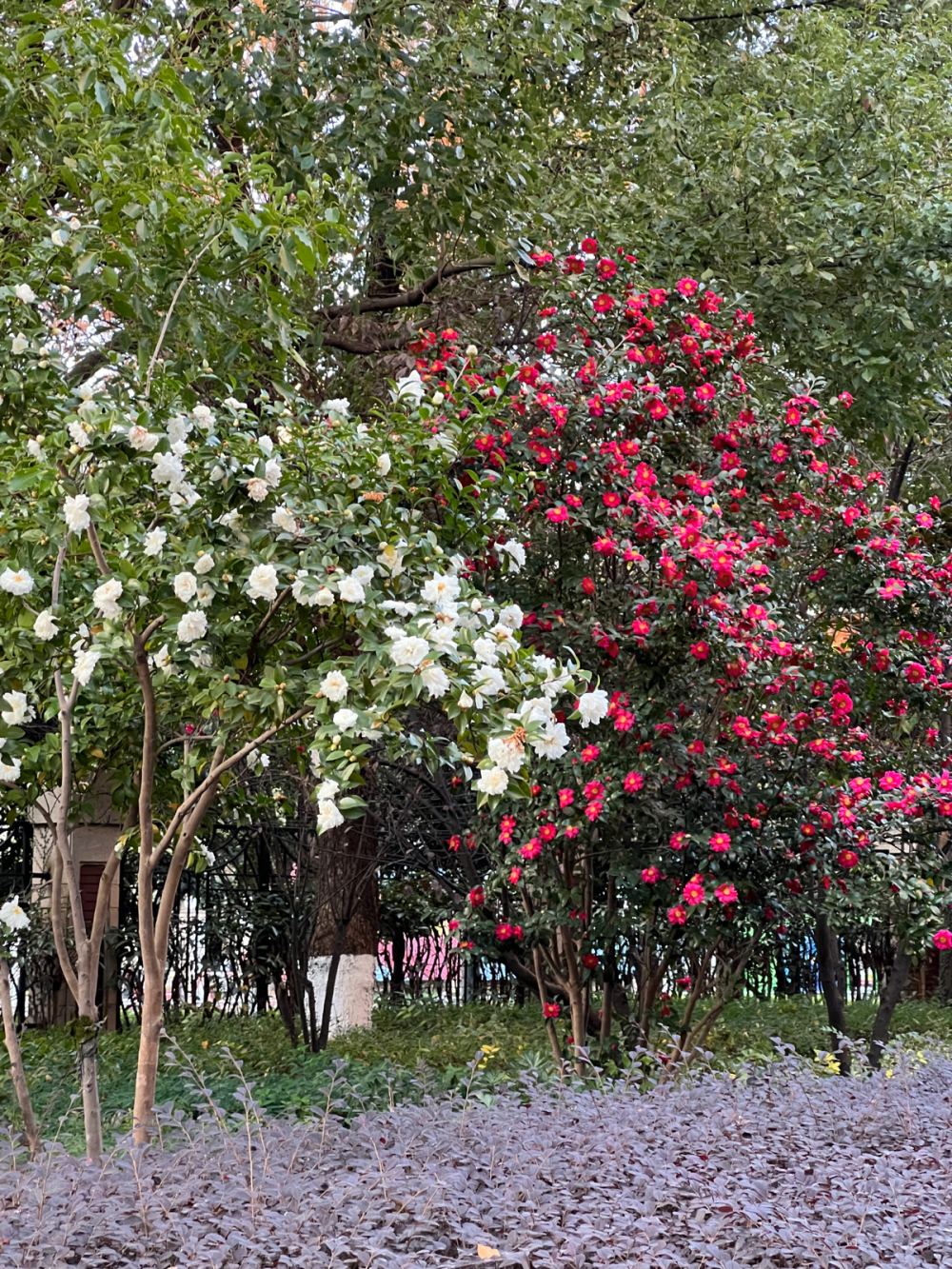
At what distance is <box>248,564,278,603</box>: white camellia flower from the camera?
3002 mm

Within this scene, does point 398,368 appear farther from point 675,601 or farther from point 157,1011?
point 157,1011

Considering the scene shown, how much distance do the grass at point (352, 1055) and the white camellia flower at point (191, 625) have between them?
108 cm

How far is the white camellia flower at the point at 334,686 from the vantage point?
2.92m

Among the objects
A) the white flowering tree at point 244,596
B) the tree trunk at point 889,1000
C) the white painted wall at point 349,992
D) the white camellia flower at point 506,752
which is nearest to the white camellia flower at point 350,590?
the white flowering tree at point 244,596

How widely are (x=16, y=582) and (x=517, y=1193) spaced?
1.94 metres

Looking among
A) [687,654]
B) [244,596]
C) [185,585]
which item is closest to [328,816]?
[185,585]

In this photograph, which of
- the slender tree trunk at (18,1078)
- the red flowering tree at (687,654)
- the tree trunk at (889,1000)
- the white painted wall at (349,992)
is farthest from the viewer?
the white painted wall at (349,992)

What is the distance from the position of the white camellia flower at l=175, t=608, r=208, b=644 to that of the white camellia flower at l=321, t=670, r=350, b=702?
356mm

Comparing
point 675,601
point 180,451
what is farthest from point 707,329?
point 180,451

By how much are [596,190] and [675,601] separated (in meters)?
2.78

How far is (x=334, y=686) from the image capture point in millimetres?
2924

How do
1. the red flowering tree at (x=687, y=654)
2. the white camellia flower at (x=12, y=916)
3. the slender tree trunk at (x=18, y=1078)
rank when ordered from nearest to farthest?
the slender tree trunk at (x=18, y=1078)
the white camellia flower at (x=12, y=916)
the red flowering tree at (x=687, y=654)

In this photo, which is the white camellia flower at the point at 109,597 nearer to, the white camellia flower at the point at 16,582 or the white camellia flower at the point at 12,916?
the white camellia flower at the point at 16,582

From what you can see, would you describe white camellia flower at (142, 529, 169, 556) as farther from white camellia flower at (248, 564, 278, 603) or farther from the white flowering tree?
white camellia flower at (248, 564, 278, 603)
